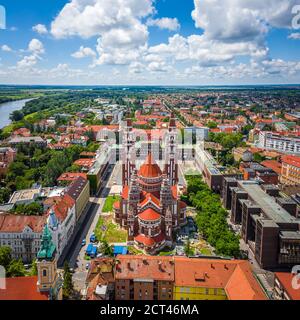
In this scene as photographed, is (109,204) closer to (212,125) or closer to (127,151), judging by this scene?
(127,151)

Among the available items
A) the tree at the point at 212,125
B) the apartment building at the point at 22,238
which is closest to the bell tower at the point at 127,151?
the apartment building at the point at 22,238

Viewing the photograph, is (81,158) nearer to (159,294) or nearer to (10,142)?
(10,142)

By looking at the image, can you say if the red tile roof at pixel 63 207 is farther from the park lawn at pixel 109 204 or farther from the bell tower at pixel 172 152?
the bell tower at pixel 172 152

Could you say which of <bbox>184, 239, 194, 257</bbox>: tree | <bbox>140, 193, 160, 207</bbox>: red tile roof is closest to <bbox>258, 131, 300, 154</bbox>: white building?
<bbox>140, 193, 160, 207</bbox>: red tile roof

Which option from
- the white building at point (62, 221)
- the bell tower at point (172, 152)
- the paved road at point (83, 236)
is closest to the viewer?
the paved road at point (83, 236)

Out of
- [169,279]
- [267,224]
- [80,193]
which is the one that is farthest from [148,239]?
[80,193]

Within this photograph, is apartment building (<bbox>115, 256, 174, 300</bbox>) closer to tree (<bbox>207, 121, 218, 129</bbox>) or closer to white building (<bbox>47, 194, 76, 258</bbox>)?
white building (<bbox>47, 194, 76, 258</bbox>)
